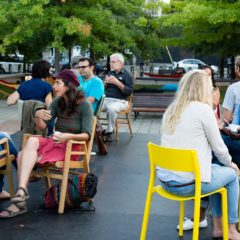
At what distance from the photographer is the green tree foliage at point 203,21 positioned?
56.6 feet

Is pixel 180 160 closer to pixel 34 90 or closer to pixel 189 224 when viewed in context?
pixel 189 224

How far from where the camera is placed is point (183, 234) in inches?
197

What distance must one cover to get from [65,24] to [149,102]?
3614 mm

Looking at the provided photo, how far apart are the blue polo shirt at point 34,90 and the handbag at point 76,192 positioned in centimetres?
171

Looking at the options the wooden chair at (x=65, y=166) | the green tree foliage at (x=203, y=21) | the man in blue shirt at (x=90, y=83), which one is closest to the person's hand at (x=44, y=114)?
the wooden chair at (x=65, y=166)

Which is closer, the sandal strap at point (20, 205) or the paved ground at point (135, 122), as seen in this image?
the sandal strap at point (20, 205)

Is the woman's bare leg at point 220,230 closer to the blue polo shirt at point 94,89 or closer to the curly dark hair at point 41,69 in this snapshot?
the curly dark hair at point 41,69

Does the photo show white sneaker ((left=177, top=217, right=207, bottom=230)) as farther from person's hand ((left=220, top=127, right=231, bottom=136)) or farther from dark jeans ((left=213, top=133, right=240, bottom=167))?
person's hand ((left=220, top=127, right=231, bottom=136))

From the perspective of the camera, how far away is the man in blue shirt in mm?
8684

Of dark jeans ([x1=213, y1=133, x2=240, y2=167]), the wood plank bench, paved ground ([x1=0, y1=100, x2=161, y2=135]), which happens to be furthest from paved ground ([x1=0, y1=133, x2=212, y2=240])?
the wood plank bench

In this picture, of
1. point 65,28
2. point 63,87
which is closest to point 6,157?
point 63,87

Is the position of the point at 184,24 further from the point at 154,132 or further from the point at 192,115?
the point at 192,115

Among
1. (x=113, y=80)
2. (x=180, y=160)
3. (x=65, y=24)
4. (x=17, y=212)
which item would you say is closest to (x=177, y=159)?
(x=180, y=160)

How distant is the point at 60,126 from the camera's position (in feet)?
20.2
